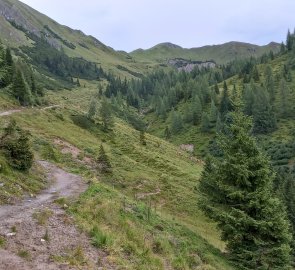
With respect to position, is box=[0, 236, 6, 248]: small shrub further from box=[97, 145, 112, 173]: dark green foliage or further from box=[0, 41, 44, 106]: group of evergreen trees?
box=[0, 41, 44, 106]: group of evergreen trees

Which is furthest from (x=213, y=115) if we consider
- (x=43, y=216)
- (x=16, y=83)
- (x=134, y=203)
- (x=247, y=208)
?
(x=43, y=216)

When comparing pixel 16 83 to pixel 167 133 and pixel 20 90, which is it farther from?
pixel 167 133

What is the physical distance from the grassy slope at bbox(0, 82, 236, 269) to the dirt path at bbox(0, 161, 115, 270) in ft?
2.67

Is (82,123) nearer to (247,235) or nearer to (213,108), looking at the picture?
(247,235)

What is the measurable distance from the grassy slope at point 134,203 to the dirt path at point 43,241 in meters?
0.81

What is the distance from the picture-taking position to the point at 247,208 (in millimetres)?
26859

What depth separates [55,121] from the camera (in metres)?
70.7

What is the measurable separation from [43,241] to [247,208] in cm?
1471

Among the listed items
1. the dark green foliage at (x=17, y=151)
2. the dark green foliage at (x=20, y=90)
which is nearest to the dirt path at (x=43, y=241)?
the dark green foliage at (x=17, y=151)

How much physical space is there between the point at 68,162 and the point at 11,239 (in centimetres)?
3277

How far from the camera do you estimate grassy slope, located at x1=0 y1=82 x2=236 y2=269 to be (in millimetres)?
19891

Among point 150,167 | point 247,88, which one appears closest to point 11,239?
point 150,167

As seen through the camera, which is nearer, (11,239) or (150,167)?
(11,239)

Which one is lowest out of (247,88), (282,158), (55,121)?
(282,158)
